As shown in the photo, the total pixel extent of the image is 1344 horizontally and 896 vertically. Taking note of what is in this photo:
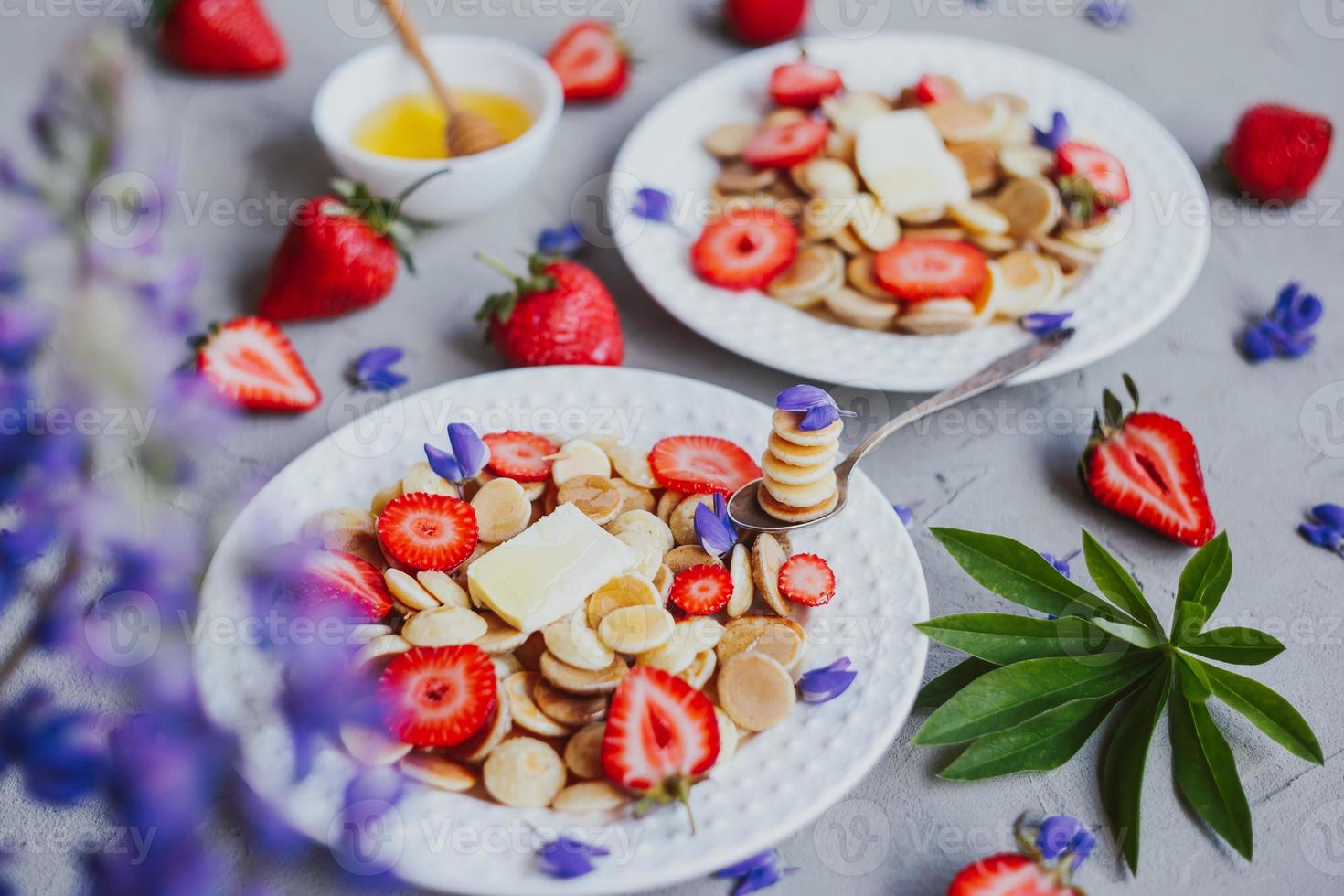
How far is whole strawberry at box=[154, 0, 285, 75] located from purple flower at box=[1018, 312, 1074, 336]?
131 cm

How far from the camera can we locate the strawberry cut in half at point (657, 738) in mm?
901

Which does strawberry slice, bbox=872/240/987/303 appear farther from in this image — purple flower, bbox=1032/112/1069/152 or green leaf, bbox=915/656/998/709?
green leaf, bbox=915/656/998/709

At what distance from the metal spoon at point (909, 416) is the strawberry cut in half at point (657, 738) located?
0.76 feet

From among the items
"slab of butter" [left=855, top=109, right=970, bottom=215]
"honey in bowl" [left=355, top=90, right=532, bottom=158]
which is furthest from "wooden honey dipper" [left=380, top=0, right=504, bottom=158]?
"slab of butter" [left=855, top=109, right=970, bottom=215]

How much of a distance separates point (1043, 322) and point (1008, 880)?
71 cm

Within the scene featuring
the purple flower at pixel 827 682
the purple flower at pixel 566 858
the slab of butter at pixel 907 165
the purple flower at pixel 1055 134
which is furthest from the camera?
the purple flower at pixel 1055 134

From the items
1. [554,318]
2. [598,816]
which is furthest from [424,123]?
[598,816]

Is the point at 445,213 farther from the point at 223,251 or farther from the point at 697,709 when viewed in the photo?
the point at 697,709

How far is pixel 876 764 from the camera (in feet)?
3.46

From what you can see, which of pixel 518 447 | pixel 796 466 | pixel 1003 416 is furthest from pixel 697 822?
pixel 1003 416

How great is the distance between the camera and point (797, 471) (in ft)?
3.54

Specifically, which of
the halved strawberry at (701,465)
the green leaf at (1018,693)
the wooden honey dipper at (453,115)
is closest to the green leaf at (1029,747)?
the green leaf at (1018,693)

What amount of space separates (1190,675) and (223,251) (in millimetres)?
1334

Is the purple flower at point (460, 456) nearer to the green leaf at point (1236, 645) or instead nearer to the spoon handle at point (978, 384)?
the spoon handle at point (978, 384)
